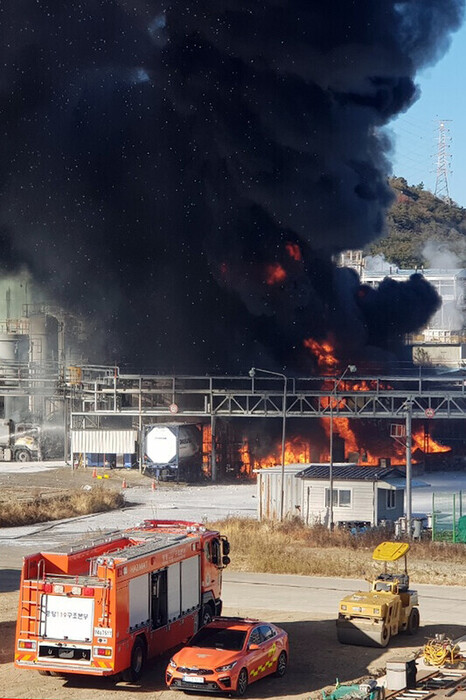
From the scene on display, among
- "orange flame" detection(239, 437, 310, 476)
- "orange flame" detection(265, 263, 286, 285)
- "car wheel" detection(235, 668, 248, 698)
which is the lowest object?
"car wheel" detection(235, 668, 248, 698)

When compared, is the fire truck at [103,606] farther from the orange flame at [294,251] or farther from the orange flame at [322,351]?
the orange flame at [294,251]

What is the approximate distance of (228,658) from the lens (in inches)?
996

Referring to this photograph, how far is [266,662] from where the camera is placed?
26.5 metres

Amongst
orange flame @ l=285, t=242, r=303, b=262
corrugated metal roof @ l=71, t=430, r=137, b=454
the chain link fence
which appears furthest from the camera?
orange flame @ l=285, t=242, r=303, b=262

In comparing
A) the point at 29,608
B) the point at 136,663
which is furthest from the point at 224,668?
the point at 29,608

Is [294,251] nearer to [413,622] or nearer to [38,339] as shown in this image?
[38,339]

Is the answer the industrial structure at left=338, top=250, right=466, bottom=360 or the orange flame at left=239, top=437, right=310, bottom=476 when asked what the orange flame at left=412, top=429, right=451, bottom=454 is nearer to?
the orange flame at left=239, top=437, right=310, bottom=476

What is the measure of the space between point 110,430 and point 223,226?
2497 centimetres

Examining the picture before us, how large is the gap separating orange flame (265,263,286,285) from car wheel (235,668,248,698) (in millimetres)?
74550

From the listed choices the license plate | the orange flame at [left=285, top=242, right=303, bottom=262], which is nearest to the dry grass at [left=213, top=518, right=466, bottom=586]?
the license plate

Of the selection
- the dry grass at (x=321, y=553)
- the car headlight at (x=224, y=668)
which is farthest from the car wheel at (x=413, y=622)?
the dry grass at (x=321, y=553)

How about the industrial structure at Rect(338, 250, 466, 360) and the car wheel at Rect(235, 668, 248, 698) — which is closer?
the car wheel at Rect(235, 668, 248, 698)

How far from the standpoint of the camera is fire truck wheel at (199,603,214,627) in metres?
29.8

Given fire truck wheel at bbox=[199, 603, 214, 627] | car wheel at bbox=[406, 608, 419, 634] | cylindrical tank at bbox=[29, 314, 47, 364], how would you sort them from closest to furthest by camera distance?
fire truck wheel at bbox=[199, 603, 214, 627] → car wheel at bbox=[406, 608, 419, 634] → cylindrical tank at bbox=[29, 314, 47, 364]
